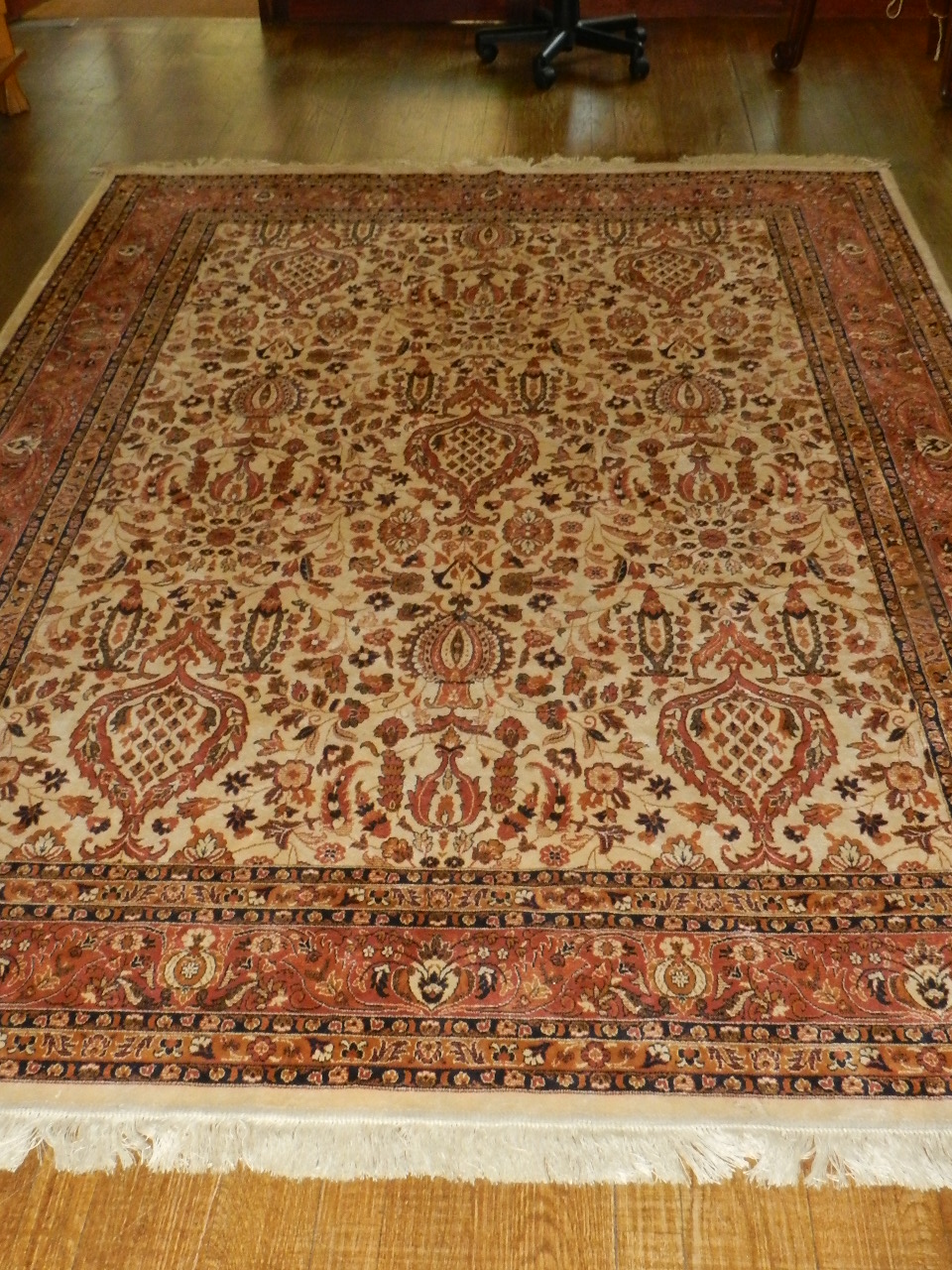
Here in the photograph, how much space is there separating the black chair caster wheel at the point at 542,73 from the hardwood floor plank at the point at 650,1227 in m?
3.45

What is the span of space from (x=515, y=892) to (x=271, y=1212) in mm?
483

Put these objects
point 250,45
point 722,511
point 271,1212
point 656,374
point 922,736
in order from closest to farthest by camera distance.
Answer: point 271,1212, point 922,736, point 722,511, point 656,374, point 250,45

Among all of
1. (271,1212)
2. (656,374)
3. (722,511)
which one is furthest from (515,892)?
(656,374)

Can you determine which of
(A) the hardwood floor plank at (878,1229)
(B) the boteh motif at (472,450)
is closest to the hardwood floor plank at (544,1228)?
(A) the hardwood floor plank at (878,1229)

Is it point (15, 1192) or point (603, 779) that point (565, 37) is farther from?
point (15, 1192)

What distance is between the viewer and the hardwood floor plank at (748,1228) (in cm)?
121

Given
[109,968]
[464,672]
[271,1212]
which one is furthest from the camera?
[464,672]

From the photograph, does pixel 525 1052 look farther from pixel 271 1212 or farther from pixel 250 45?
pixel 250 45

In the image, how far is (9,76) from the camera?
3.64 m

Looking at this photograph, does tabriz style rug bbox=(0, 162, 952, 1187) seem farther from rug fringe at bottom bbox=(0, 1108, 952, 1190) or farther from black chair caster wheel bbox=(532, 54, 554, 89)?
black chair caster wheel bbox=(532, 54, 554, 89)

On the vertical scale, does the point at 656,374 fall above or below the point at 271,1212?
above

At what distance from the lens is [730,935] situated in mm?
1480

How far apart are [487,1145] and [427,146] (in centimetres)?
297

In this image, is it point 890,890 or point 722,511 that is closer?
point 890,890
